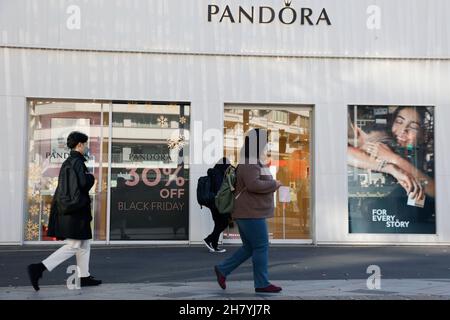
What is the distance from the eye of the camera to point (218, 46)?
1374 cm

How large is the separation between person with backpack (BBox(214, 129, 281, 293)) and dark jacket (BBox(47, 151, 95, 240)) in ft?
6.20

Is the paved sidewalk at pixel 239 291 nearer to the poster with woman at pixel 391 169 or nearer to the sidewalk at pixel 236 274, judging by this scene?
the sidewalk at pixel 236 274

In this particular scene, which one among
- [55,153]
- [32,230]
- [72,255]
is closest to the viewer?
[72,255]

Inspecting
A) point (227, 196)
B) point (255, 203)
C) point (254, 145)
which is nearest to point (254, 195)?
point (255, 203)

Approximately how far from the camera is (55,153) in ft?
44.9

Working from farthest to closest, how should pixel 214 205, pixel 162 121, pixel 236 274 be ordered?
pixel 162 121
pixel 214 205
pixel 236 274

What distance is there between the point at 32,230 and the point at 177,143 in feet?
11.9

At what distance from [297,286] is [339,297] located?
0.99 meters

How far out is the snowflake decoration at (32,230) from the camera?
1347 cm

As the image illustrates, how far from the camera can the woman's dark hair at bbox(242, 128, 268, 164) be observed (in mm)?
7492

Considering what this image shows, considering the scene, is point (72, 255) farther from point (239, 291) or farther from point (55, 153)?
point (55, 153)

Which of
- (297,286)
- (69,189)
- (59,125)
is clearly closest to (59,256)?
(69,189)

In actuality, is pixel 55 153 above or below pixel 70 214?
above

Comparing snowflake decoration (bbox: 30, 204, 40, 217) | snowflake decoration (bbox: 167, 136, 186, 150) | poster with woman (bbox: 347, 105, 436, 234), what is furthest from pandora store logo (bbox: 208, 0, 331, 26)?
snowflake decoration (bbox: 30, 204, 40, 217)
